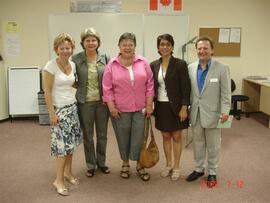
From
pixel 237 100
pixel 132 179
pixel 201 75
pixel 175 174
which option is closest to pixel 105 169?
pixel 132 179

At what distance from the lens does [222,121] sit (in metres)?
2.52

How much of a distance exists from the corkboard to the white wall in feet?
0.30

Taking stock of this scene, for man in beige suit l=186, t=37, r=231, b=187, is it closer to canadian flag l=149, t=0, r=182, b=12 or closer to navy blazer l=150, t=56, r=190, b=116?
navy blazer l=150, t=56, r=190, b=116

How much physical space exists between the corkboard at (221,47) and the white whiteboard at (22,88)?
A: 3.14 m

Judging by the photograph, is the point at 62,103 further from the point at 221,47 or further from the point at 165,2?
the point at 221,47

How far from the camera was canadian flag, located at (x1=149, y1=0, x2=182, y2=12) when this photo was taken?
5.24 meters

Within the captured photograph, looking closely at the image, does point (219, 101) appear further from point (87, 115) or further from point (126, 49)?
point (87, 115)

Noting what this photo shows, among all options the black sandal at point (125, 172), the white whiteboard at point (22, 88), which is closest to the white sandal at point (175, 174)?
the black sandal at point (125, 172)

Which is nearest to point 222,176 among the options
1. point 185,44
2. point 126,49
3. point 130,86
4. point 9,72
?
point 130,86

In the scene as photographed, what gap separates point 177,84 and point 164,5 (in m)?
3.10

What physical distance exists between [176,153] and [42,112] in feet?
9.74

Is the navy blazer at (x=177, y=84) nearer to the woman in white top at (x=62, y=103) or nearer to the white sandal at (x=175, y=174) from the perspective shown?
the white sandal at (x=175, y=174)

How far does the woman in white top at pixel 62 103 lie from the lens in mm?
2404
